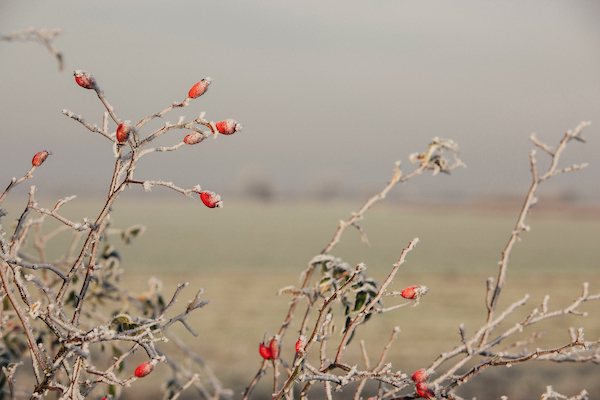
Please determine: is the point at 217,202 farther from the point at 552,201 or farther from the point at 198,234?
the point at 552,201

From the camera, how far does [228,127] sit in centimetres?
92

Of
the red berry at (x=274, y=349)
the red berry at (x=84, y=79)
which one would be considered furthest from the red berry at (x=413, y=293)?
the red berry at (x=84, y=79)

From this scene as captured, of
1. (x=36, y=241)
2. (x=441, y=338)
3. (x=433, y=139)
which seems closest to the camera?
(x=433, y=139)

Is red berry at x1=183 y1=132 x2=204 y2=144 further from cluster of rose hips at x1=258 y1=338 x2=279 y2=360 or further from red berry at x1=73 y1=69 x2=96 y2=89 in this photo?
cluster of rose hips at x1=258 y1=338 x2=279 y2=360

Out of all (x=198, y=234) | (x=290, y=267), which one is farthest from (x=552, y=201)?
(x=290, y=267)

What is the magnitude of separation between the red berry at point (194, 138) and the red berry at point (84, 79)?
0.59 ft

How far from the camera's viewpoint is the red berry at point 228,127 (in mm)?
915

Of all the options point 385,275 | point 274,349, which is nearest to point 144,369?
point 274,349

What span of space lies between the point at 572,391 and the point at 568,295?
13567mm

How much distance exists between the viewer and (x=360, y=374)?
908 millimetres

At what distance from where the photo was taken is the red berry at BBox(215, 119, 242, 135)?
0.91 m

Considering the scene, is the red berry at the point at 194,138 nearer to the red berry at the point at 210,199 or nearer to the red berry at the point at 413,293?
the red berry at the point at 210,199

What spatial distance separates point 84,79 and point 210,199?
0.97 ft

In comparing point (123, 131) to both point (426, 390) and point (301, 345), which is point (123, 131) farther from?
point (426, 390)
